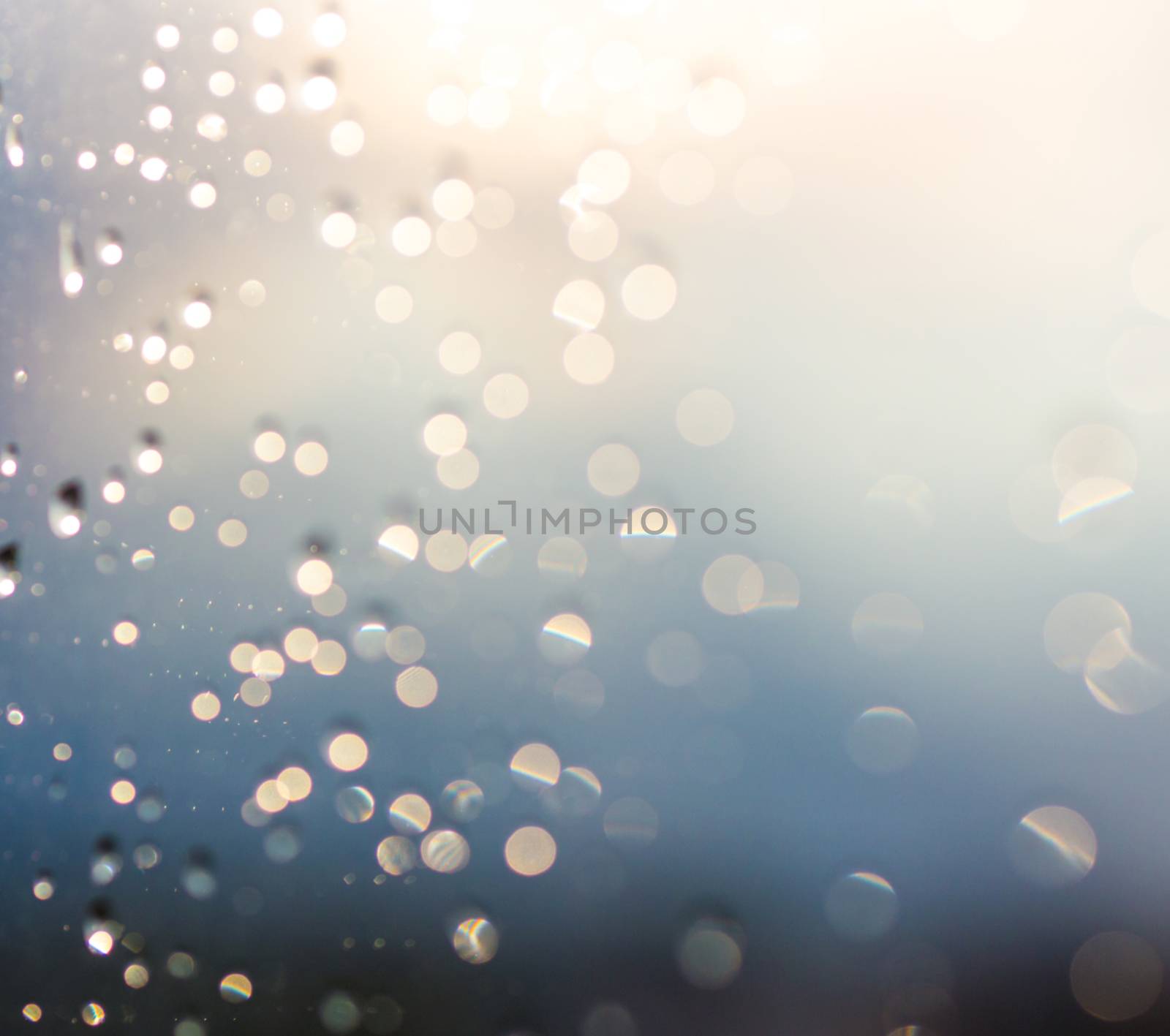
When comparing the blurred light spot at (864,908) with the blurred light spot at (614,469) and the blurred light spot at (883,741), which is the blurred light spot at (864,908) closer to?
the blurred light spot at (883,741)

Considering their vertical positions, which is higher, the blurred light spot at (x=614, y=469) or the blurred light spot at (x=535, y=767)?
the blurred light spot at (x=614, y=469)

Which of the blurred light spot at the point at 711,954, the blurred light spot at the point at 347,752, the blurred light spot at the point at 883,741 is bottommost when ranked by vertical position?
the blurred light spot at the point at 711,954

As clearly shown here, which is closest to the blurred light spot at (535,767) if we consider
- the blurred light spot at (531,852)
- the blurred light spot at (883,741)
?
the blurred light spot at (531,852)

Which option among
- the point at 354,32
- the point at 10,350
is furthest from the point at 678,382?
the point at 10,350

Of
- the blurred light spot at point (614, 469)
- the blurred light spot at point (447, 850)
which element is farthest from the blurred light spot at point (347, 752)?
the blurred light spot at point (614, 469)

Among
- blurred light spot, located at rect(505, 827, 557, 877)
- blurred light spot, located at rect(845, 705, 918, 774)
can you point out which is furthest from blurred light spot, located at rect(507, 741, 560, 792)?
blurred light spot, located at rect(845, 705, 918, 774)

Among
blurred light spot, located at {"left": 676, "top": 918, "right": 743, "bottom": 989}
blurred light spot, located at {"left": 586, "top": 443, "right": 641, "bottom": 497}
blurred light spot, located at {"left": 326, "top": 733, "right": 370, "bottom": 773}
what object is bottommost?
blurred light spot, located at {"left": 676, "top": 918, "right": 743, "bottom": 989}

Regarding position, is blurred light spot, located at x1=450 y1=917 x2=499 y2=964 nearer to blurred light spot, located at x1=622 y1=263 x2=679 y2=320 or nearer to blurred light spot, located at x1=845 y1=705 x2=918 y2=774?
blurred light spot, located at x1=845 y1=705 x2=918 y2=774

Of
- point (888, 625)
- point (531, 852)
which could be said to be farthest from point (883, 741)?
point (531, 852)

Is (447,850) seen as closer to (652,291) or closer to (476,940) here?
(476,940)

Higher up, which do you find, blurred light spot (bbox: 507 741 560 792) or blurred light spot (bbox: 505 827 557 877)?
blurred light spot (bbox: 507 741 560 792)

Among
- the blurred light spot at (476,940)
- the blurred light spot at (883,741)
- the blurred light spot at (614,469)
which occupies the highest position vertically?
the blurred light spot at (614,469)

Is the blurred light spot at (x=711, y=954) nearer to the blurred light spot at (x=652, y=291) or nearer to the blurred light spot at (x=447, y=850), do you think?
the blurred light spot at (x=447, y=850)
